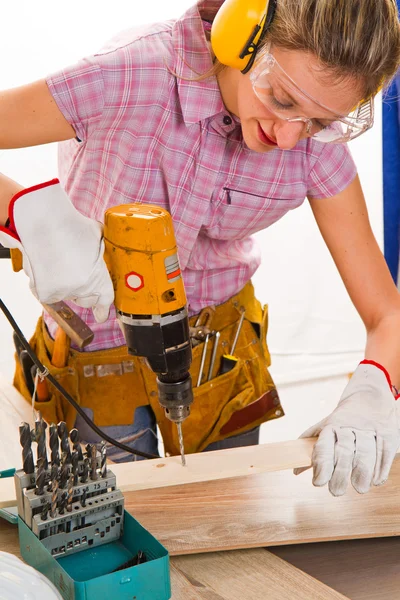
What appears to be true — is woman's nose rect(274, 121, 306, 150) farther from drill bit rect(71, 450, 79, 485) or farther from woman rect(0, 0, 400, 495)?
drill bit rect(71, 450, 79, 485)

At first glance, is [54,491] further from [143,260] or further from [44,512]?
[143,260]

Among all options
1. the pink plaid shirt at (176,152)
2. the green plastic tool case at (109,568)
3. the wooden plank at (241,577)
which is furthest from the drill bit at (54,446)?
the pink plaid shirt at (176,152)

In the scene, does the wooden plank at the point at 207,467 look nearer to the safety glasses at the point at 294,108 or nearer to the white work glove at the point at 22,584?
the white work glove at the point at 22,584

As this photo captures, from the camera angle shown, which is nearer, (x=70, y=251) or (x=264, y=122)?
(x=70, y=251)

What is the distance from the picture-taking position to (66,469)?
52.1 inches

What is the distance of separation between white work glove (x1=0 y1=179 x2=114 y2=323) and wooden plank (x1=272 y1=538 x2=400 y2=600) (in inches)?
25.6

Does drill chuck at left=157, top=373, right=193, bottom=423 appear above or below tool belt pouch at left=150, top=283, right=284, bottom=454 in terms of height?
above

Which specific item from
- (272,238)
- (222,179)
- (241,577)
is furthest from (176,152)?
(272,238)

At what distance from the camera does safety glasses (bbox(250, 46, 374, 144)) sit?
4.88 ft

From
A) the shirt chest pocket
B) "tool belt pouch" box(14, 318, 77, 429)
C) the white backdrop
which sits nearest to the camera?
the shirt chest pocket

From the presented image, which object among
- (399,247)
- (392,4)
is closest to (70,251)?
(392,4)

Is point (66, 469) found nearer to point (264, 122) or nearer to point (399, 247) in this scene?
point (264, 122)

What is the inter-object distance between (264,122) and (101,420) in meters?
0.92

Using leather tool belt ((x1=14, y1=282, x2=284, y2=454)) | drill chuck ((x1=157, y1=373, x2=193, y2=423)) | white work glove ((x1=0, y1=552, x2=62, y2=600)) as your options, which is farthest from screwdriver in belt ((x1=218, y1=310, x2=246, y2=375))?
white work glove ((x1=0, y1=552, x2=62, y2=600))
